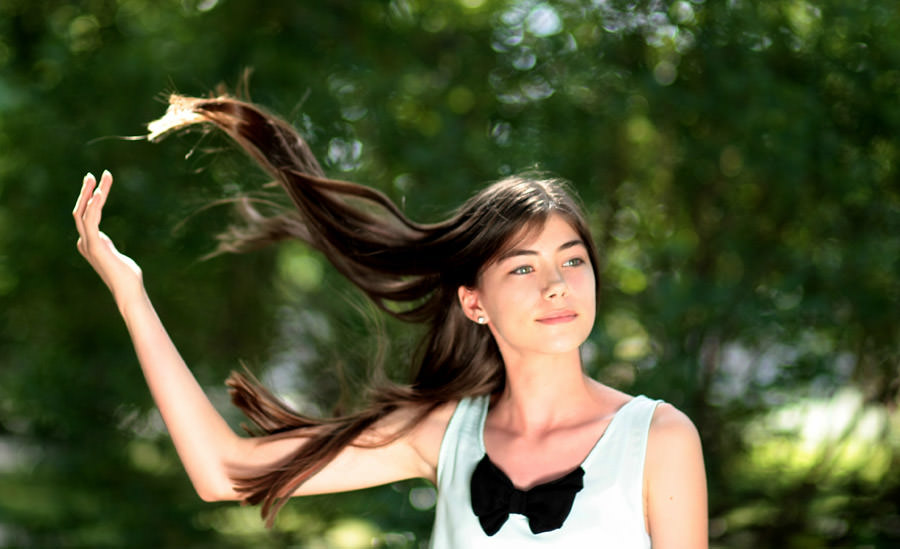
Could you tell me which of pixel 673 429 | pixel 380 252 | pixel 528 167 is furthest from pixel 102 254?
pixel 528 167

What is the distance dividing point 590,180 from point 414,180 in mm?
659

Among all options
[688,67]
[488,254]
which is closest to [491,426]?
[488,254]

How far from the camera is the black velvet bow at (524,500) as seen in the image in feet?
7.02

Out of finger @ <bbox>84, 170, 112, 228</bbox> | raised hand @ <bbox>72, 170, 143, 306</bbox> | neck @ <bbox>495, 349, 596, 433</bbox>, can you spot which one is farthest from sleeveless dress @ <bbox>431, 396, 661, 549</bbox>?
finger @ <bbox>84, 170, 112, 228</bbox>

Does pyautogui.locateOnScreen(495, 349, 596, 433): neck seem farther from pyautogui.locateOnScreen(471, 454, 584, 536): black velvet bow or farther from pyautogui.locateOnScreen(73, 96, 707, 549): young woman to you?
pyautogui.locateOnScreen(471, 454, 584, 536): black velvet bow

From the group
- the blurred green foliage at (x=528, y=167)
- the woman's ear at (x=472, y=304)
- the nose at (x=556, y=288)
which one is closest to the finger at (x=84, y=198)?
the woman's ear at (x=472, y=304)

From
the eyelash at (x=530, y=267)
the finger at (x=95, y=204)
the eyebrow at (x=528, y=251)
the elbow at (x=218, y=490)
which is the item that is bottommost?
the elbow at (x=218, y=490)

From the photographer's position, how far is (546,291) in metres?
2.20

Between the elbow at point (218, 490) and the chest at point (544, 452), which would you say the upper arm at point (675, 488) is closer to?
the chest at point (544, 452)

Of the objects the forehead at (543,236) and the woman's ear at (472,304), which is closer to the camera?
the forehead at (543,236)

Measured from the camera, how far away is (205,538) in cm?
437

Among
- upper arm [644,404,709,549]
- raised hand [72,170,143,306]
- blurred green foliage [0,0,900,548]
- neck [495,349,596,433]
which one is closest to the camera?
upper arm [644,404,709,549]

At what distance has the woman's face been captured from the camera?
2.20 meters

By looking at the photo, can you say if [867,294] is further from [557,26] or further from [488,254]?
[488,254]
